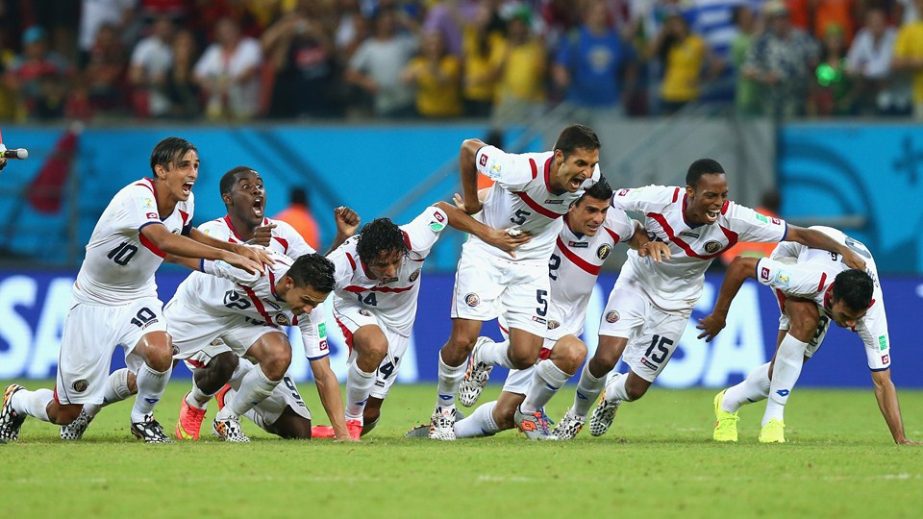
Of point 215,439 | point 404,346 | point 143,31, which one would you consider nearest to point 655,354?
point 404,346

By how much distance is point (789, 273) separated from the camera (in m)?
11.5

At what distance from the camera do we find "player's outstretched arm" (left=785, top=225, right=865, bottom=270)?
38.2 ft

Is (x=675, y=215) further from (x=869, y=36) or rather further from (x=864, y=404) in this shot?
(x=869, y=36)

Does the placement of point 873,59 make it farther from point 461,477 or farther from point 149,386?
point 461,477

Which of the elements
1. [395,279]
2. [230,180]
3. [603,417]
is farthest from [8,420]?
[603,417]

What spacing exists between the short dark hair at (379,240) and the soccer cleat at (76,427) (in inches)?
93.2

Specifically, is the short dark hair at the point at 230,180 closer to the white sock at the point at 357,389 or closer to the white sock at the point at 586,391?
the white sock at the point at 357,389

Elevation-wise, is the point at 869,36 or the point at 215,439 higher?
the point at 869,36

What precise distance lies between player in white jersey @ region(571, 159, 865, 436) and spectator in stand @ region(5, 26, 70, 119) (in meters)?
11.4

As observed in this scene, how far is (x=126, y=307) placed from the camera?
1134cm

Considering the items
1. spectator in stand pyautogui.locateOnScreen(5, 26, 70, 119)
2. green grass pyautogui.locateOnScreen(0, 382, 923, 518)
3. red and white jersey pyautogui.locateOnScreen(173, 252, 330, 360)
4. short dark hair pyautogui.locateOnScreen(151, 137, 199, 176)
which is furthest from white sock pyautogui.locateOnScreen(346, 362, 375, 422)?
spectator in stand pyautogui.locateOnScreen(5, 26, 70, 119)

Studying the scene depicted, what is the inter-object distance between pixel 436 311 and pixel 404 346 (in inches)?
214

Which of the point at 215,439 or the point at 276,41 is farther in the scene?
the point at 276,41

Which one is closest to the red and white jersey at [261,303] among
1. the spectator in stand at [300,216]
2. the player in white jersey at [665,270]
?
the player in white jersey at [665,270]
